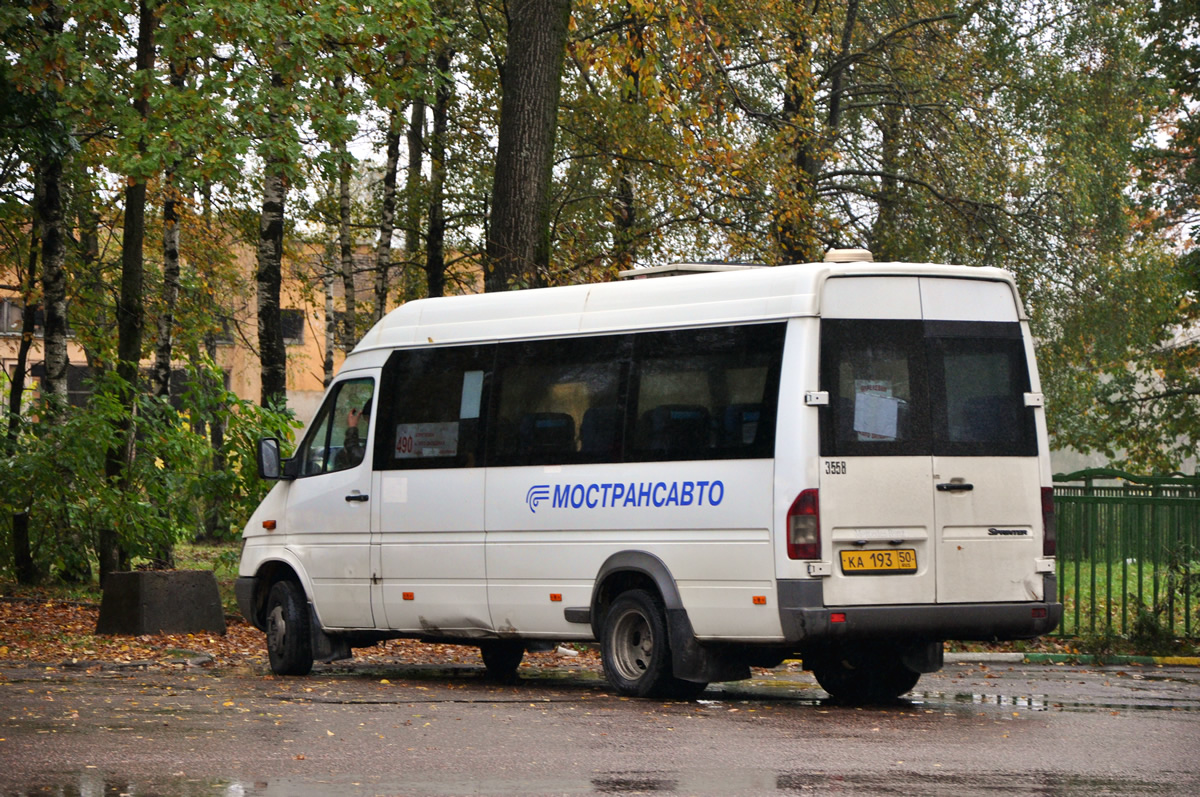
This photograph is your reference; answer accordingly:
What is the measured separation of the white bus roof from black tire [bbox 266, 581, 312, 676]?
2.01m

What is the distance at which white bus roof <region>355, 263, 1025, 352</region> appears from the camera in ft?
34.8

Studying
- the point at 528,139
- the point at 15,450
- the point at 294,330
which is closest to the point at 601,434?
the point at 528,139

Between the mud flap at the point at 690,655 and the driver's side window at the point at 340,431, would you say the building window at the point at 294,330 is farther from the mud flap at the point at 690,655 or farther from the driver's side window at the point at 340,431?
the mud flap at the point at 690,655

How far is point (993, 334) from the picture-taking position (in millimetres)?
11047

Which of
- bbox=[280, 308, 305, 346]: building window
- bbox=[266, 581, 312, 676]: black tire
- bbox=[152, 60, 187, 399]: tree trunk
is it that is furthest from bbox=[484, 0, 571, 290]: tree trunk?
bbox=[280, 308, 305, 346]: building window

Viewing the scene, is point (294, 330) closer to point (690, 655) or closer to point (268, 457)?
point (268, 457)

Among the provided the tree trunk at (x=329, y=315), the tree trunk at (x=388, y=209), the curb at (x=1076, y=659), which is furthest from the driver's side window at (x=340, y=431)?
the tree trunk at (x=329, y=315)

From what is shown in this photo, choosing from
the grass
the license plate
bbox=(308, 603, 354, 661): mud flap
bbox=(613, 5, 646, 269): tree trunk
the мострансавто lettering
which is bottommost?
bbox=(308, 603, 354, 661): mud flap

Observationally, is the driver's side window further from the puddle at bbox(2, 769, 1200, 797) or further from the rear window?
the puddle at bbox(2, 769, 1200, 797)

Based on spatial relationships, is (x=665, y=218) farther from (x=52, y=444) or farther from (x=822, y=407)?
(x=822, y=407)

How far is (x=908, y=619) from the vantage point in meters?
10.3

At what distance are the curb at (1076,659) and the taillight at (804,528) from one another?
5.58 meters

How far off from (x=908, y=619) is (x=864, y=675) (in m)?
1.31

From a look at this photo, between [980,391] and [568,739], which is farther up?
[980,391]
